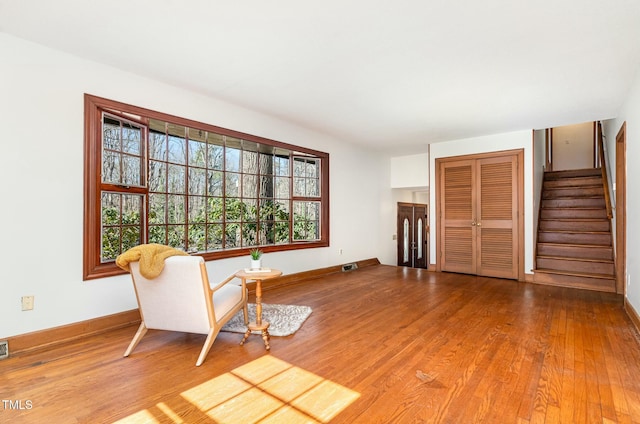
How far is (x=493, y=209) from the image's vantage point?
561 cm

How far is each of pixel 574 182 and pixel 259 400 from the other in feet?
24.2

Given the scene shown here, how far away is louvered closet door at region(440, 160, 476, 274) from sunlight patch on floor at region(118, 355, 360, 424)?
463 centimetres

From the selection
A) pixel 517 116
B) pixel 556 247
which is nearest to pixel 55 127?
pixel 517 116

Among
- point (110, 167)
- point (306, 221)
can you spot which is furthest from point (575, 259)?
point (110, 167)

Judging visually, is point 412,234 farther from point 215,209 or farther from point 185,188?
point 185,188

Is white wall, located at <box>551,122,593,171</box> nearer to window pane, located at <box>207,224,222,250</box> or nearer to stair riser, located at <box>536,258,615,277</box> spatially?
stair riser, located at <box>536,258,615,277</box>

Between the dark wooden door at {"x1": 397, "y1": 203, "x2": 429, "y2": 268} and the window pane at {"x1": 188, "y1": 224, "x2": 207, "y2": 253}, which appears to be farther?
the dark wooden door at {"x1": 397, "y1": 203, "x2": 429, "y2": 268}

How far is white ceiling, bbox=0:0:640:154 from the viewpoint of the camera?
2.25 metres

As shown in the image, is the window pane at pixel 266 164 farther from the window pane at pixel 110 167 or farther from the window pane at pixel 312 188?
the window pane at pixel 110 167

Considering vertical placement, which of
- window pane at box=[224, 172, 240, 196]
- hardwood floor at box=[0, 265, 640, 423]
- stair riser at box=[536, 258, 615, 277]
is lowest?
hardwood floor at box=[0, 265, 640, 423]

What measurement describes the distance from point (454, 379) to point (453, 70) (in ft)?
9.00

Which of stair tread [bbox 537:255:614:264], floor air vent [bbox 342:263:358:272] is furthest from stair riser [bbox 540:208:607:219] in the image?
floor air vent [bbox 342:263:358:272]

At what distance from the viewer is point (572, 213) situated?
19.5 ft

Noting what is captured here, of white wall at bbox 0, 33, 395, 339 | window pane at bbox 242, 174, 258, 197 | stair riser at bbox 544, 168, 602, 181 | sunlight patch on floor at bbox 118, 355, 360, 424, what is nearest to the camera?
sunlight patch on floor at bbox 118, 355, 360, 424
